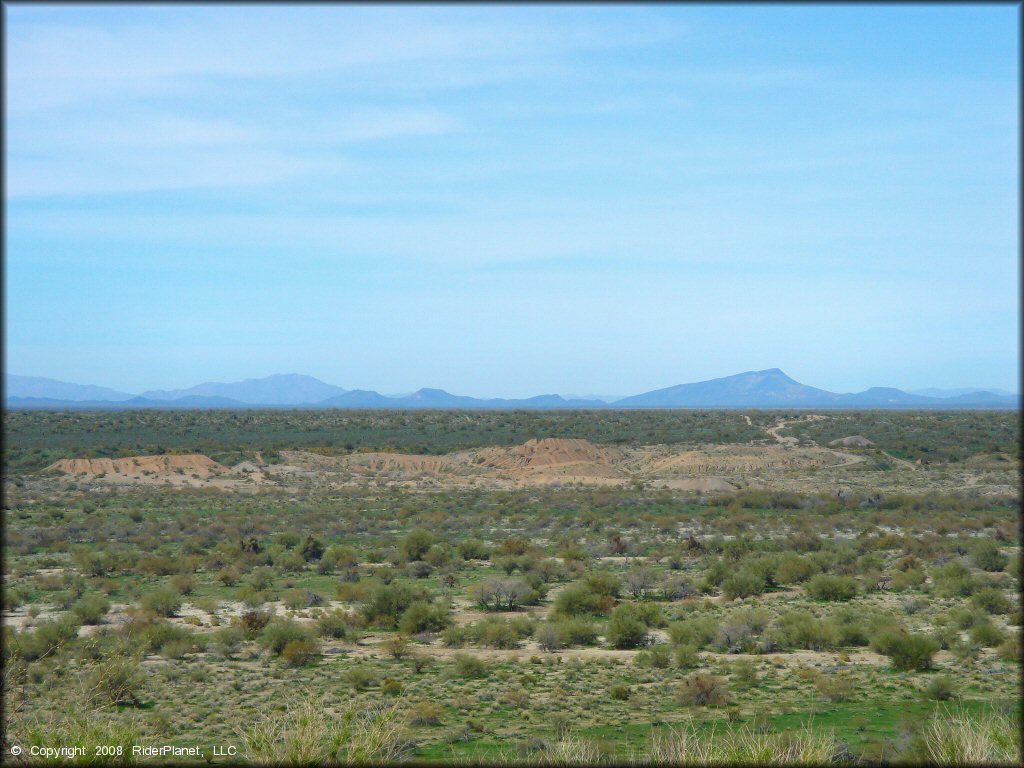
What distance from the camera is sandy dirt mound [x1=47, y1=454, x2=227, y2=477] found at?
71.2 metres

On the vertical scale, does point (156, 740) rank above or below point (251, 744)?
below

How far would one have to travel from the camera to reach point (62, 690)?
709 inches

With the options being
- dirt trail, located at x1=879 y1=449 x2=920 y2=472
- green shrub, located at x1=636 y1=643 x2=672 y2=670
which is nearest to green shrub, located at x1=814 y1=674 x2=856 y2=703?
green shrub, located at x1=636 y1=643 x2=672 y2=670

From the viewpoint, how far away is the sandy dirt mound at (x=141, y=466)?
71.2 metres

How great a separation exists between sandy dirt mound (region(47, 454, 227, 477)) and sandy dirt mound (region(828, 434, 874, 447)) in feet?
202

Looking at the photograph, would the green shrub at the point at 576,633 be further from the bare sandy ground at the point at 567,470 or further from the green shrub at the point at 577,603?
the bare sandy ground at the point at 567,470

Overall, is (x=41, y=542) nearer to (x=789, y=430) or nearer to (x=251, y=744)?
(x=251, y=744)


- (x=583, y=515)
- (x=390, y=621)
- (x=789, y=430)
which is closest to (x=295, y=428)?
(x=789, y=430)

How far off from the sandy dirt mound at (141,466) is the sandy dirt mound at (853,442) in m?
61.5

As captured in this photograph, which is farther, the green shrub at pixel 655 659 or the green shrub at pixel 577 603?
the green shrub at pixel 577 603

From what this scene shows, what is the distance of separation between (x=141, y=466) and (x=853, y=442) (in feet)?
227

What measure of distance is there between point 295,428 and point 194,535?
77.1m

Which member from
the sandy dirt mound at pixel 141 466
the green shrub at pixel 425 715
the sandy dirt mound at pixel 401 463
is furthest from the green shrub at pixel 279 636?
the sandy dirt mound at pixel 401 463

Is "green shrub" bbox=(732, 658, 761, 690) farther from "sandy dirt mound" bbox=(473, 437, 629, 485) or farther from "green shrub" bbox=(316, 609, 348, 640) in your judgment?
"sandy dirt mound" bbox=(473, 437, 629, 485)
